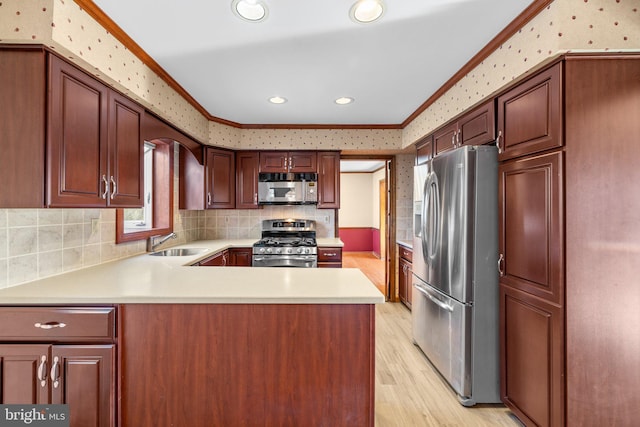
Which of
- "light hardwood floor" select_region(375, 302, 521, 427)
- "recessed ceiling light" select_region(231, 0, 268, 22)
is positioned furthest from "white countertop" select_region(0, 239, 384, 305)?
"recessed ceiling light" select_region(231, 0, 268, 22)

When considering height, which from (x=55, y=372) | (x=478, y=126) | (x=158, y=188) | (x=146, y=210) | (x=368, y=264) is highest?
(x=478, y=126)

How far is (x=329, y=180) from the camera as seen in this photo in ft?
12.9

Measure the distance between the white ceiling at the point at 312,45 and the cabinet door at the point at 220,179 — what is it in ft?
2.83

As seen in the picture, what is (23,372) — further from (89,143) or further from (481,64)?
(481,64)

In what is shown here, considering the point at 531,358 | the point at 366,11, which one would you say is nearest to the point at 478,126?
the point at 366,11

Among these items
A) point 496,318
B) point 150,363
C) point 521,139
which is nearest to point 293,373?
point 150,363

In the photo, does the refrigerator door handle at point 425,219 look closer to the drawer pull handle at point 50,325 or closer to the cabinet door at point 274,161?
the cabinet door at point 274,161

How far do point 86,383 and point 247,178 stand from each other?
2735 millimetres

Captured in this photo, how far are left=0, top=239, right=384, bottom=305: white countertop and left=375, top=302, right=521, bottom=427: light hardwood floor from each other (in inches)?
36.9

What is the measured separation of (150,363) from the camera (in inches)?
59.7

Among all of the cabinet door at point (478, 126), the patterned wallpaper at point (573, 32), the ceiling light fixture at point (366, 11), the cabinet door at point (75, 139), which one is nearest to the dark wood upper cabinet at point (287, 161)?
the cabinet door at point (478, 126)

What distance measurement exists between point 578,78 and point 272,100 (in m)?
2.26

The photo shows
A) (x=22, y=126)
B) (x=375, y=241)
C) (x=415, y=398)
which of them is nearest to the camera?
(x=22, y=126)

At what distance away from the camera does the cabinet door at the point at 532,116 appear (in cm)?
151
